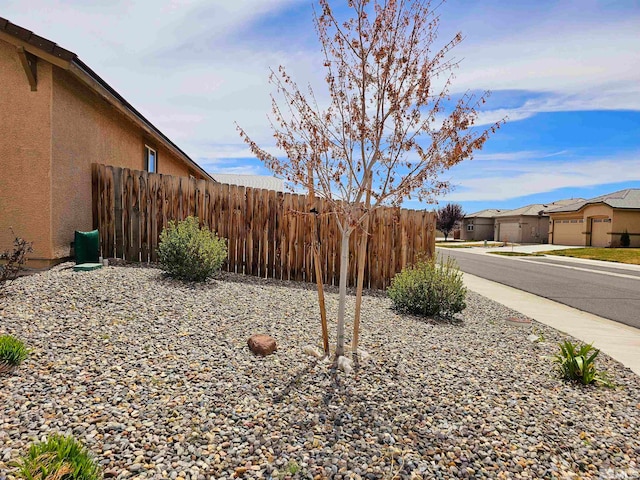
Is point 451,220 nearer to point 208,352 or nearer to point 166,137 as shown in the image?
point 166,137

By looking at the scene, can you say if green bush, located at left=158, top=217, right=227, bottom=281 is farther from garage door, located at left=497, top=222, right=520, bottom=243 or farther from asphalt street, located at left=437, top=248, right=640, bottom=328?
garage door, located at left=497, top=222, right=520, bottom=243

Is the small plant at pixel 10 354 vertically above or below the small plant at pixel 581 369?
above

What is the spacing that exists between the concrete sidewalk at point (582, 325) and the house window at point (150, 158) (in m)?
9.72

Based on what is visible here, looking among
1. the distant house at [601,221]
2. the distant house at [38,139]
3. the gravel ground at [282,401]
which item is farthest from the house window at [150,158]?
the distant house at [601,221]

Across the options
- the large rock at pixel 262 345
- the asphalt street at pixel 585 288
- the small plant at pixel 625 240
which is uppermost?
the small plant at pixel 625 240

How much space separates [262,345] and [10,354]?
2.15m

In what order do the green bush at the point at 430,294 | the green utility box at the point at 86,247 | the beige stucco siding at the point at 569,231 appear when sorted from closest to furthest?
1. the green bush at the point at 430,294
2. the green utility box at the point at 86,247
3. the beige stucco siding at the point at 569,231

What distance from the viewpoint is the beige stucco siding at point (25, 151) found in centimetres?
662

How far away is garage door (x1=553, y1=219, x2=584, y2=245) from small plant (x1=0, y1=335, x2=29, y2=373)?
40436 mm

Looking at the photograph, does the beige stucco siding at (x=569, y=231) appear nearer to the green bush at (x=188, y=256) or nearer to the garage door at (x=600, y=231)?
the garage door at (x=600, y=231)

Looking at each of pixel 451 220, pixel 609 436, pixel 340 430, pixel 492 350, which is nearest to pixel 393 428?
pixel 340 430

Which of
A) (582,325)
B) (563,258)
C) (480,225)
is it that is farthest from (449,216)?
(582,325)

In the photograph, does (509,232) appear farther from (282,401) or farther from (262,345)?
(282,401)

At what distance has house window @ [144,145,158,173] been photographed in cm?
1132
